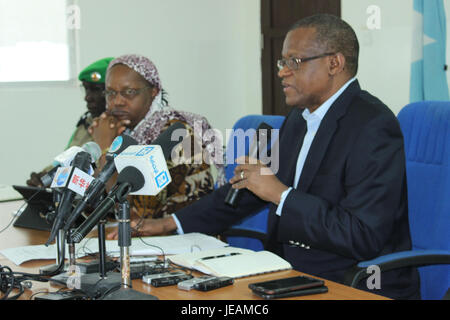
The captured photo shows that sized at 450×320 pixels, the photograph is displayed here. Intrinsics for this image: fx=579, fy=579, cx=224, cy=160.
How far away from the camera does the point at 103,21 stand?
15.9 feet

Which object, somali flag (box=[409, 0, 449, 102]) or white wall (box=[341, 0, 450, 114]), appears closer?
somali flag (box=[409, 0, 449, 102])

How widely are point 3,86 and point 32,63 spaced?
0.29m

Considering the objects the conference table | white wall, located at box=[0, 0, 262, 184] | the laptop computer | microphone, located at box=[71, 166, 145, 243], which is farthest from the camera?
white wall, located at box=[0, 0, 262, 184]

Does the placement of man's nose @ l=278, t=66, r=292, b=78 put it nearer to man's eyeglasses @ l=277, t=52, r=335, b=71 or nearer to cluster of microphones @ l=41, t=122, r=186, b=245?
man's eyeglasses @ l=277, t=52, r=335, b=71

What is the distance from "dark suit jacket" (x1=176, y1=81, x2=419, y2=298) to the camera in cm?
160

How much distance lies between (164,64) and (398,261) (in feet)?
13.1

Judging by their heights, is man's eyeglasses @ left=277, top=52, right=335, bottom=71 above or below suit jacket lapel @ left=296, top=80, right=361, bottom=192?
above

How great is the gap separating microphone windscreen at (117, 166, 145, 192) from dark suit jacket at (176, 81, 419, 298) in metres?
0.63

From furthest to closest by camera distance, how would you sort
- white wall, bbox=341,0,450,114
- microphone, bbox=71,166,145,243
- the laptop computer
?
1. white wall, bbox=341,0,450,114
2. the laptop computer
3. microphone, bbox=71,166,145,243

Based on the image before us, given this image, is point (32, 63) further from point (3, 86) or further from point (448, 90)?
point (448, 90)

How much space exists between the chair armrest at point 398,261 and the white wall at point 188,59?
7.03ft

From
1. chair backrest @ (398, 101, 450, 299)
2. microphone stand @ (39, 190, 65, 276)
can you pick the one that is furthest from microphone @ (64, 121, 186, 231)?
chair backrest @ (398, 101, 450, 299)

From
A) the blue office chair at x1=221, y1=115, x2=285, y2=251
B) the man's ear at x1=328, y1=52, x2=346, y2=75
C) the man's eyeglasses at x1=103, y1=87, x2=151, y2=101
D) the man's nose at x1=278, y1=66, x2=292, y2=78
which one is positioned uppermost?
the man's ear at x1=328, y1=52, x2=346, y2=75

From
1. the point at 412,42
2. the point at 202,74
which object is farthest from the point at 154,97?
the point at 202,74
